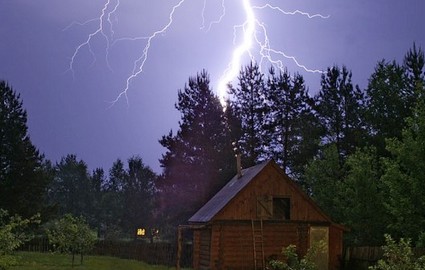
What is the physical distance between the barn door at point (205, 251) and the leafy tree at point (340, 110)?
1953cm

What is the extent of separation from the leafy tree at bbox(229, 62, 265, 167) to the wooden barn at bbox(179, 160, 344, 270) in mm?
20723

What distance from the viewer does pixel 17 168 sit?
49.3 meters

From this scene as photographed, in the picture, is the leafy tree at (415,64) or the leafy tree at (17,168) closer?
the leafy tree at (415,64)

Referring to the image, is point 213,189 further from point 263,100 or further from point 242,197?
point 242,197

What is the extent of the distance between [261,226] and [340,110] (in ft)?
76.8

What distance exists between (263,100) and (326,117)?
24.8 ft

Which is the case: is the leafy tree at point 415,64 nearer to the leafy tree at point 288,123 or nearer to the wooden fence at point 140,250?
the leafy tree at point 288,123

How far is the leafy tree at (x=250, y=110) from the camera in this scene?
5275 centimetres

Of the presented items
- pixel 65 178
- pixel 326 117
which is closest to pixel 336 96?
pixel 326 117

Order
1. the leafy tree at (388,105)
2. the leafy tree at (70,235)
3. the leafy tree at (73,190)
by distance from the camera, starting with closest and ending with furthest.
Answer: the leafy tree at (70,235) < the leafy tree at (388,105) < the leafy tree at (73,190)

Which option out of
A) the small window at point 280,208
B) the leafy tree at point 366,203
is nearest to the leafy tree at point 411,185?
the leafy tree at point 366,203

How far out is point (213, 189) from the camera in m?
49.8

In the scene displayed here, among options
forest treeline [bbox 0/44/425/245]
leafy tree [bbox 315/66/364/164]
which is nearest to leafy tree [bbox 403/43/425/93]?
forest treeline [bbox 0/44/425/245]

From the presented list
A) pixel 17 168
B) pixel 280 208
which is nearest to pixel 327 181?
pixel 280 208
